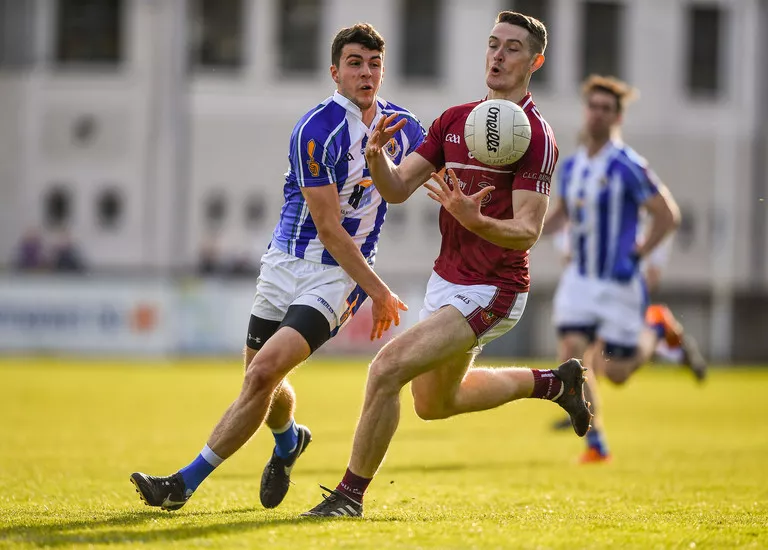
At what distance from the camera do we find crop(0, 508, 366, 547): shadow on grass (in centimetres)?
593

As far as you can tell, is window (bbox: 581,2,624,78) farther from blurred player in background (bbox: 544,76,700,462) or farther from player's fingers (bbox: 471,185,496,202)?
player's fingers (bbox: 471,185,496,202)

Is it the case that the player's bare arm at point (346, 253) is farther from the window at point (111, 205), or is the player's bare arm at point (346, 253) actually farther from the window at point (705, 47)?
the window at point (705, 47)

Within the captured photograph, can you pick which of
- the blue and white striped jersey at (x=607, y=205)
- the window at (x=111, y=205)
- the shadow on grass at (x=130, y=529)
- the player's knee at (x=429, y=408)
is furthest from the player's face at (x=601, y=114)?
the window at (x=111, y=205)

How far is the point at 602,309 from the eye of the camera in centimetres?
1166

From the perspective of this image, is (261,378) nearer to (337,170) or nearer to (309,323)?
(309,323)

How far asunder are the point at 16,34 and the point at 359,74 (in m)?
31.3

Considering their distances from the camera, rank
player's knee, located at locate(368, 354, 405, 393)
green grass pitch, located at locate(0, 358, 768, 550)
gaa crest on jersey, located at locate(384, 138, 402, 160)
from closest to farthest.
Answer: green grass pitch, located at locate(0, 358, 768, 550) → player's knee, located at locate(368, 354, 405, 393) → gaa crest on jersey, located at locate(384, 138, 402, 160)

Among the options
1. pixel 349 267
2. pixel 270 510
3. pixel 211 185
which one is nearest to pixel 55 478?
pixel 270 510

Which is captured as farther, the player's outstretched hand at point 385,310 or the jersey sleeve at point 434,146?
the jersey sleeve at point 434,146

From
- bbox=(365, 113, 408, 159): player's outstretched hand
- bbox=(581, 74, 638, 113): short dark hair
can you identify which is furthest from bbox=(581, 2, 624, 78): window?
bbox=(365, 113, 408, 159): player's outstretched hand

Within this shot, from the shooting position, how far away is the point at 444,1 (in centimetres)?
3806

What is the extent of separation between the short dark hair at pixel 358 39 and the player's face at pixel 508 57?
0.63 m

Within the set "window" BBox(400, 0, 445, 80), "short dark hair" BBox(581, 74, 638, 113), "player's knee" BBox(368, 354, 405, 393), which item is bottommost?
"player's knee" BBox(368, 354, 405, 393)

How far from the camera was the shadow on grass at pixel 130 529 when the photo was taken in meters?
5.93
